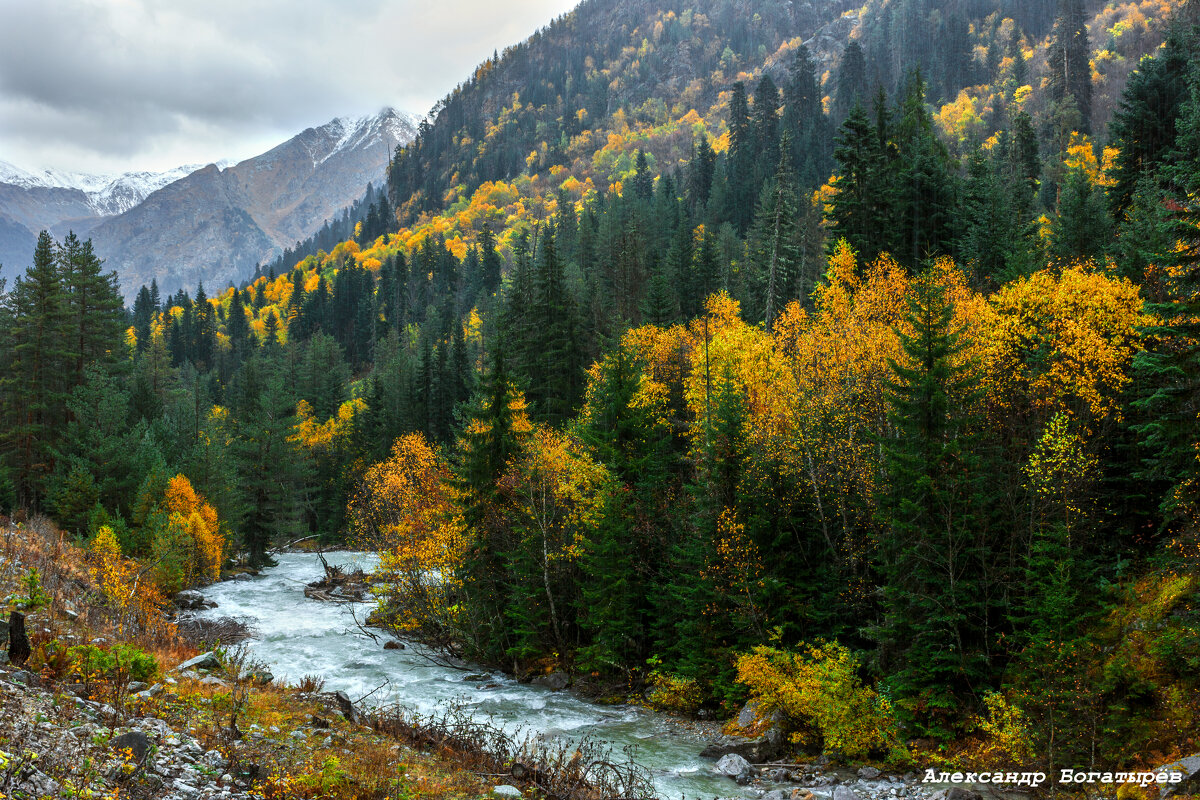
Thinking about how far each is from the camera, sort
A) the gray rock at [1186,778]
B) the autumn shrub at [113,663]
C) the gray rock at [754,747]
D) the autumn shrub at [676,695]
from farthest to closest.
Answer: the autumn shrub at [676,695] < the gray rock at [754,747] < the gray rock at [1186,778] < the autumn shrub at [113,663]

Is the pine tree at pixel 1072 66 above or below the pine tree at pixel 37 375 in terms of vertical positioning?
above

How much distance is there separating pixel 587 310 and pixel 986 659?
156 ft

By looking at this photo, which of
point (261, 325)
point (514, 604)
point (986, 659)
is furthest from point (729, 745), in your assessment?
point (261, 325)

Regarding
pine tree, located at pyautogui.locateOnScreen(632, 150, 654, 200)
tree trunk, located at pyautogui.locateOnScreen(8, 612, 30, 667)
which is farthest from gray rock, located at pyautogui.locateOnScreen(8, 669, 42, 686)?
pine tree, located at pyautogui.locateOnScreen(632, 150, 654, 200)

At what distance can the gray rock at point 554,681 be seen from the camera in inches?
1196

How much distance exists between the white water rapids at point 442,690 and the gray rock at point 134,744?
1184 centimetres

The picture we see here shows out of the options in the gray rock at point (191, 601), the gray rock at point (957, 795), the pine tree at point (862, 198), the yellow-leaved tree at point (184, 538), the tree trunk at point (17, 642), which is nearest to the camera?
the tree trunk at point (17, 642)

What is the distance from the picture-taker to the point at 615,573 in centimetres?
2998

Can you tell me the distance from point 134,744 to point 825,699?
2007 cm

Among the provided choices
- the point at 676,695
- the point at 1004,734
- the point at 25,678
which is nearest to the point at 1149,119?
the point at 1004,734

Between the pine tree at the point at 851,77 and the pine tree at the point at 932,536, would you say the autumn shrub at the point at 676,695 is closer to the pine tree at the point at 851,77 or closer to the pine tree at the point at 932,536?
the pine tree at the point at 932,536

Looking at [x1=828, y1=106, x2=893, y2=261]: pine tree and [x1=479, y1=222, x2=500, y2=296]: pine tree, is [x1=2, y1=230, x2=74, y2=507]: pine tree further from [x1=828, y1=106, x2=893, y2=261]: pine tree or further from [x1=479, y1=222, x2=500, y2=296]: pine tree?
[x1=479, y1=222, x2=500, y2=296]: pine tree

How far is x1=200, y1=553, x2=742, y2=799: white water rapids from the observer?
21.3 metres

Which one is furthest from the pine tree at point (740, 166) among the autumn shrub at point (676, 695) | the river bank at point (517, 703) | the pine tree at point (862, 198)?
the autumn shrub at point (676, 695)
